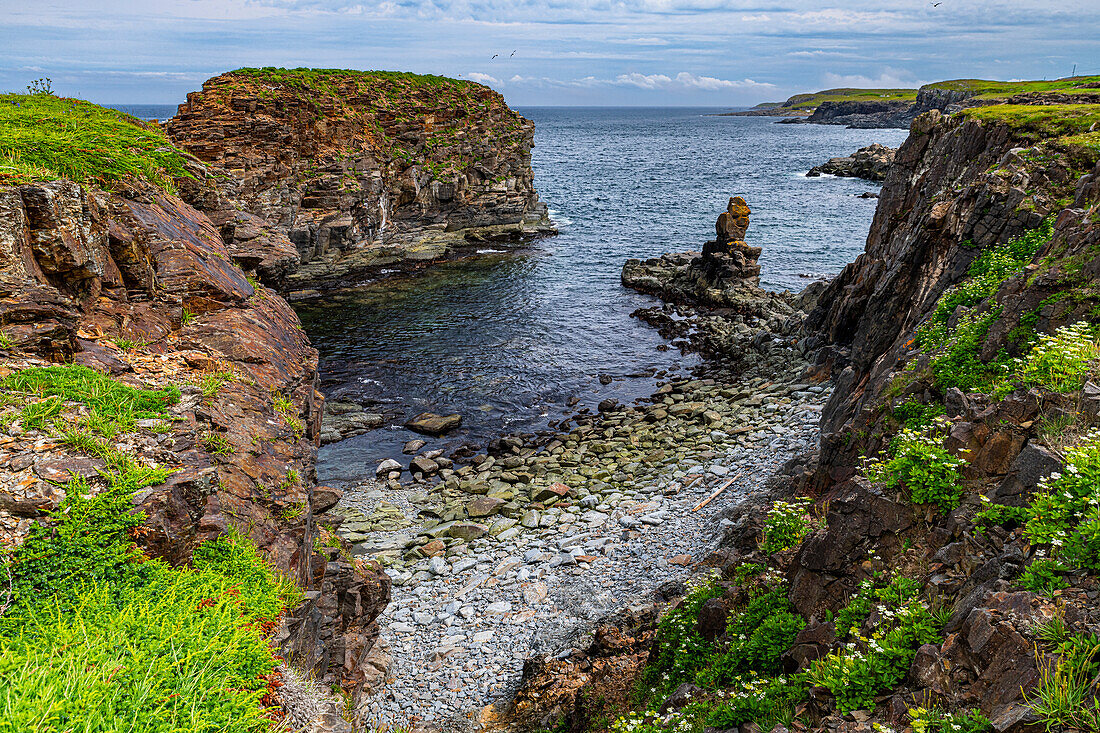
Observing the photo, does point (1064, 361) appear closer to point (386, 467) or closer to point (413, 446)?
point (386, 467)

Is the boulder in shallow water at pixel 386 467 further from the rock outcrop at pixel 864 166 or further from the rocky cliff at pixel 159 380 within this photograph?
the rock outcrop at pixel 864 166

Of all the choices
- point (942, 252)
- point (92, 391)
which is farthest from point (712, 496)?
point (92, 391)

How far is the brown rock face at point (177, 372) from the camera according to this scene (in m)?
7.44

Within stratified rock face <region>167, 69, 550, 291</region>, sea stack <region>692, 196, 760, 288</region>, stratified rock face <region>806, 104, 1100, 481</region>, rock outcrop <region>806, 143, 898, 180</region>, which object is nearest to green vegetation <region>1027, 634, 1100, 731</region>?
stratified rock face <region>806, 104, 1100, 481</region>

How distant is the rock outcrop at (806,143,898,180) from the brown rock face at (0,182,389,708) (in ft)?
356

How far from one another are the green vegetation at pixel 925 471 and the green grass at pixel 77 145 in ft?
45.5

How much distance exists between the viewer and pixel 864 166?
103 metres

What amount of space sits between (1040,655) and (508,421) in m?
22.9

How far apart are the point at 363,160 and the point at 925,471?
52082mm

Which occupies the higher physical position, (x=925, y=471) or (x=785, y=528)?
(x=925, y=471)

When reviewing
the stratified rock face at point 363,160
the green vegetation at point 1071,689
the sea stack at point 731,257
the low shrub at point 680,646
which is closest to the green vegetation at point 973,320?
the green vegetation at point 1071,689

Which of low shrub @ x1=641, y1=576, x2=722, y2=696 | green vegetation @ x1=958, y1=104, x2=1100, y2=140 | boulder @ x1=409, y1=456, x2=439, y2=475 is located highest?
green vegetation @ x1=958, y1=104, x2=1100, y2=140

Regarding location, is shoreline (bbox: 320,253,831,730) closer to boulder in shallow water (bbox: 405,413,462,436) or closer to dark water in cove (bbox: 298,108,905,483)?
boulder in shallow water (bbox: 405,413,462,436)

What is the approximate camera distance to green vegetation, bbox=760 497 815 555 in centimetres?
1145
